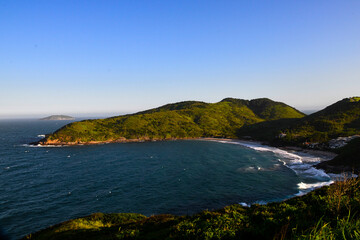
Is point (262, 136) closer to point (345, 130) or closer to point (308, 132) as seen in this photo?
point (308, 132)

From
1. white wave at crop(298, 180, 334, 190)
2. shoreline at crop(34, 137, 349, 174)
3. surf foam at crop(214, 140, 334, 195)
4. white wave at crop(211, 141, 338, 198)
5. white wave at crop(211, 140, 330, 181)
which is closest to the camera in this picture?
white wave at crop(298, 180, 334, 190)

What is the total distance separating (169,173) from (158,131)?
391ft

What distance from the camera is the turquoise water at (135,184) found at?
50.8m

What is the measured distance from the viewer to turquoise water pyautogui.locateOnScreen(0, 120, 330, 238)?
50.8m

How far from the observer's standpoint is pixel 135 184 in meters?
68.8

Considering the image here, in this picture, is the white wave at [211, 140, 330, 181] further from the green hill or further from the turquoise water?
the green hill

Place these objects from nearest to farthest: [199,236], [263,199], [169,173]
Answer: [199,236] < [263,199] < [169,173]

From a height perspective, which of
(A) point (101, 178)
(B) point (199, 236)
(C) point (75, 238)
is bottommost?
(A) point (101, 178)

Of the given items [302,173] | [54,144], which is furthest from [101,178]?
[54,144]

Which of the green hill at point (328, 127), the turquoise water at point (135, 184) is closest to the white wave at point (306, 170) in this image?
the turquoise water at point (135, 184)

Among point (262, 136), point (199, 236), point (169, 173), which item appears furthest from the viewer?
point (262, 136)

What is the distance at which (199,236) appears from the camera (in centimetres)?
1745

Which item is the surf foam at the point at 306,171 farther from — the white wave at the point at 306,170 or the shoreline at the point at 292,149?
the shoreline at the point at 292,149

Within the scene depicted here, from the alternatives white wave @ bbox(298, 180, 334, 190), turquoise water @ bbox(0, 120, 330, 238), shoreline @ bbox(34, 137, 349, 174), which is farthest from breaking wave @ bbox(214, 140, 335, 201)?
shoreline @ bbox(34, 137, 349, 174)
